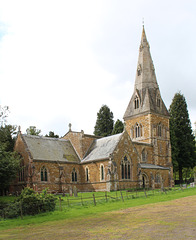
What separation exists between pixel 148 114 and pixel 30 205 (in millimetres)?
36750

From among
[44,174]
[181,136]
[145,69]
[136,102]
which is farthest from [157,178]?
[145,69]

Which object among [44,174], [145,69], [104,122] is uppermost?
[145,69]

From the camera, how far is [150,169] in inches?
1996

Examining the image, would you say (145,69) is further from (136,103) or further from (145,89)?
(136,103)

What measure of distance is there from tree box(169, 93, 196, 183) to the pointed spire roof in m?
8.58

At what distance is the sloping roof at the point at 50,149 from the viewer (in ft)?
148

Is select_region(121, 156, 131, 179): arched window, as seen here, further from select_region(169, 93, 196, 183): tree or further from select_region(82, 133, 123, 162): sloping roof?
select_region(169, 93, 196, 183): tree

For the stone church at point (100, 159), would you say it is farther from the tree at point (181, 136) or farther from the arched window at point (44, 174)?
the tree at point (181, 136)

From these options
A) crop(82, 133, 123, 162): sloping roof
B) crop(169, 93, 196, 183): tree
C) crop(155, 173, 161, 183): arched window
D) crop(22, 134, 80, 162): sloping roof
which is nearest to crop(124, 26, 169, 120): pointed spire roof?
crop(169, 93, 196, 183): tree

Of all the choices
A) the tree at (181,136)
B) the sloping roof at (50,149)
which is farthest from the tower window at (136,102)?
the sloping roof at (50,149)

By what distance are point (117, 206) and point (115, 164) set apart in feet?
59.0

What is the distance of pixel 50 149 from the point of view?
47438mm

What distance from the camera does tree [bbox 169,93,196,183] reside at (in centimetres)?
6594

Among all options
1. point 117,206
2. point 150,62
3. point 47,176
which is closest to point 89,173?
point 47,176
